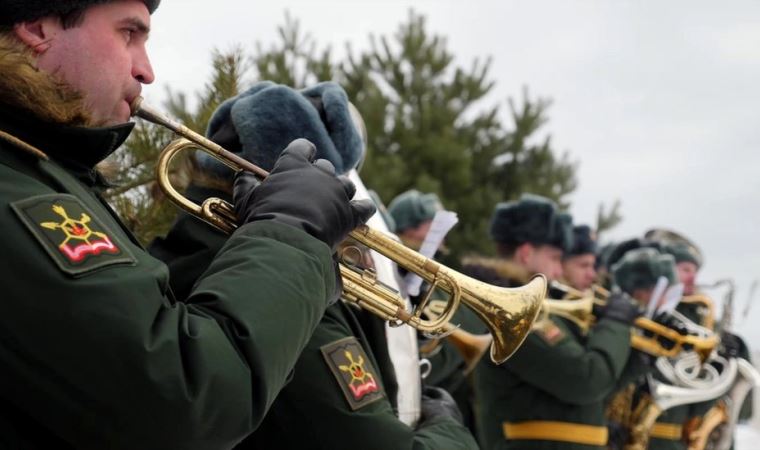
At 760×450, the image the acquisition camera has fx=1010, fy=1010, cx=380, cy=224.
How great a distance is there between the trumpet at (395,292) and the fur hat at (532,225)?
2925 mm

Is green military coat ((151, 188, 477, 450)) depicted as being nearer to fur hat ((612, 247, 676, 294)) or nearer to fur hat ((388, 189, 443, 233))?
fur hat ((388, 189, 443, 233))

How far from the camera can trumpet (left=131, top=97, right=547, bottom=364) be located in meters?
2.10

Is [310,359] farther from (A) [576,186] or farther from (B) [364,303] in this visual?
(A) [576,186]

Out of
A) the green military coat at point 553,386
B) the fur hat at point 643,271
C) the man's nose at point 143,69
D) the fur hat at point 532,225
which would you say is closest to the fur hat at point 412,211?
the fur hat at point 532,225

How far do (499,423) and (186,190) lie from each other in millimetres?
3011

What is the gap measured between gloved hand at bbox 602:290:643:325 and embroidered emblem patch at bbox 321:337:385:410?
3239mm

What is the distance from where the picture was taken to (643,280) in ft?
22.3

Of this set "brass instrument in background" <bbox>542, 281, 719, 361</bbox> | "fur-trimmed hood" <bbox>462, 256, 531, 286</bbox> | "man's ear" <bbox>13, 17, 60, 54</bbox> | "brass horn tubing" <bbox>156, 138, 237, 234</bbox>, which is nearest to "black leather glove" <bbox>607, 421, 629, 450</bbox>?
"brass instrument in background" <bbox>542, 281, 719, 361</bbox>

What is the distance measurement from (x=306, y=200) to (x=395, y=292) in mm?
604

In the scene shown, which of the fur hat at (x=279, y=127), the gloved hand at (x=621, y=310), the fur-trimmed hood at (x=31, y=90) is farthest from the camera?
the gloved hand at (x=621, y=310)

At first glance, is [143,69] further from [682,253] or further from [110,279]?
[682,253]

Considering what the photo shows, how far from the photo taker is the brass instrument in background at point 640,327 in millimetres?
5229

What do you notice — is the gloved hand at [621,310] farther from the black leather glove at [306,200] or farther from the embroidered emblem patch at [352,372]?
the black leather glove at [306,200]

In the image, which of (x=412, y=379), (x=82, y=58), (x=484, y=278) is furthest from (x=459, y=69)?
(x=82, y=58)
